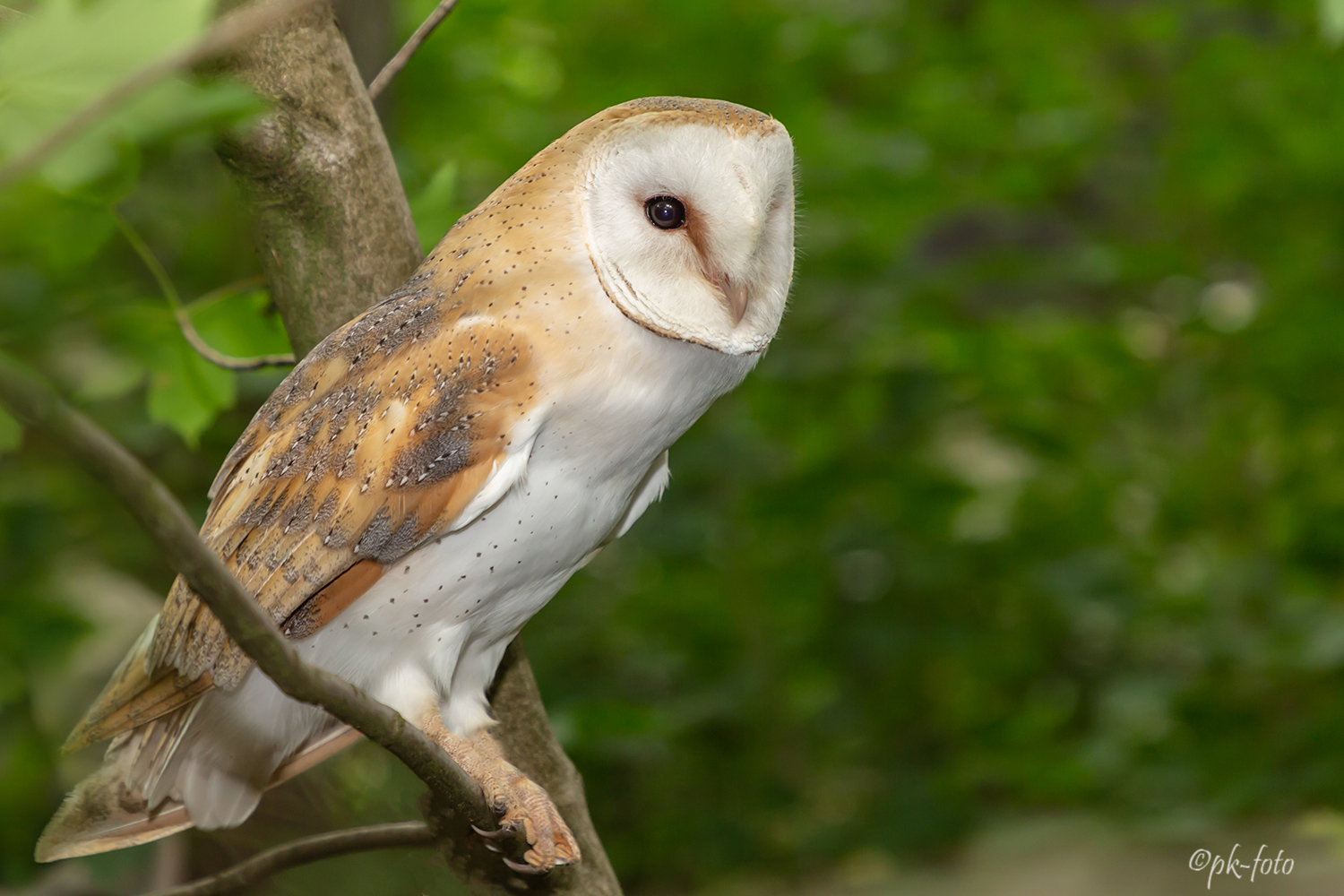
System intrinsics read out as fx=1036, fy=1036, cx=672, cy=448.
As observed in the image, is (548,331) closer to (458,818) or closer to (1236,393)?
(458,818)

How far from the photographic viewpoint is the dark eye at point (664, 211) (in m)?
0.68

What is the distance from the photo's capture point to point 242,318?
40.3 inches

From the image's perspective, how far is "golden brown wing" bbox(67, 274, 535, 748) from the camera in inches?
27.6

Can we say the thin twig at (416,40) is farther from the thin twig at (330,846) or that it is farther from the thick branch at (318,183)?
the thin twig at (330,846)

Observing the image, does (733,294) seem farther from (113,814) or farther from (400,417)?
(113,814)

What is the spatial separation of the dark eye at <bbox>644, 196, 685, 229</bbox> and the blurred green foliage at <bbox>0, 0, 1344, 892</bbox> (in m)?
0.96

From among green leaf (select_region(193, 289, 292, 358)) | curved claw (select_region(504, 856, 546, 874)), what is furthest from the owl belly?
green leaf (select_region(193, 289, 292, 358))

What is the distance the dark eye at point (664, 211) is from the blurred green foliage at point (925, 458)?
965 mm

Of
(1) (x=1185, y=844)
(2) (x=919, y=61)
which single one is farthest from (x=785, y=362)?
(1) (x=1185, y=844)

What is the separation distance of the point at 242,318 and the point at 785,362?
1134 mm

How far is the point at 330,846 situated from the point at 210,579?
535 mm

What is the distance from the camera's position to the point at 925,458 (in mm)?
2484

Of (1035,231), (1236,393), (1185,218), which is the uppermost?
(1035,231)

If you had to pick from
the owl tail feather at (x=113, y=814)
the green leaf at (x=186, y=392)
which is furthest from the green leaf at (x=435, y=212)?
the owl tail feather at (x=113, y=814)
